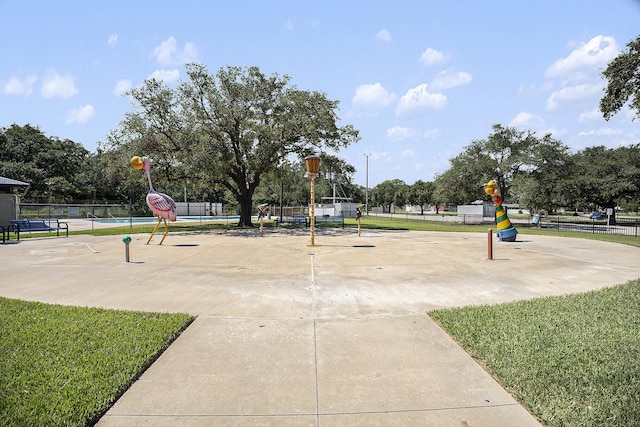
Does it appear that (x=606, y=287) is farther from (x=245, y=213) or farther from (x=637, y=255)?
(x=245, y=213)

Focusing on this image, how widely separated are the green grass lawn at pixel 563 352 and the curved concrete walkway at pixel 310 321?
238mm

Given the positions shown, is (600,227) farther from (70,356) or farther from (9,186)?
(9,186)

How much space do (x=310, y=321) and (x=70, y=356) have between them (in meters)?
3.13

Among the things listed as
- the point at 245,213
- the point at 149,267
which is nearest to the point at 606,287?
the point at 149,267

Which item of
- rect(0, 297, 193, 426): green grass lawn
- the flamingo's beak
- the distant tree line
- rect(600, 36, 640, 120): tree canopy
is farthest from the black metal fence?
rect(0, 297, 193, 426): green grass lawn

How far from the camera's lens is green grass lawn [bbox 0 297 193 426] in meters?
3.27

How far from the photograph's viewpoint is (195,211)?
180 ft

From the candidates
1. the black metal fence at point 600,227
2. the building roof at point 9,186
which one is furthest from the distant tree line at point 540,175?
the building roof at point 9,186

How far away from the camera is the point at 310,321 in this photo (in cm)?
583

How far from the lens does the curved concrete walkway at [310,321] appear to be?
337cm

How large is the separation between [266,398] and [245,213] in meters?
26.7

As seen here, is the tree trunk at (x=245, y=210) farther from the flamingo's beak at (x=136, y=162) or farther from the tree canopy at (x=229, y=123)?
the flamingo's beak at (x=136, y=162)

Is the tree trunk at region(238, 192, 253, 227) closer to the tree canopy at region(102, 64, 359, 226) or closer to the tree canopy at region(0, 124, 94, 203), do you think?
the tree canopy at region(102, 64, 359, 226)

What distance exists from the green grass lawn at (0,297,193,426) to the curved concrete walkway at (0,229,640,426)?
212mm
